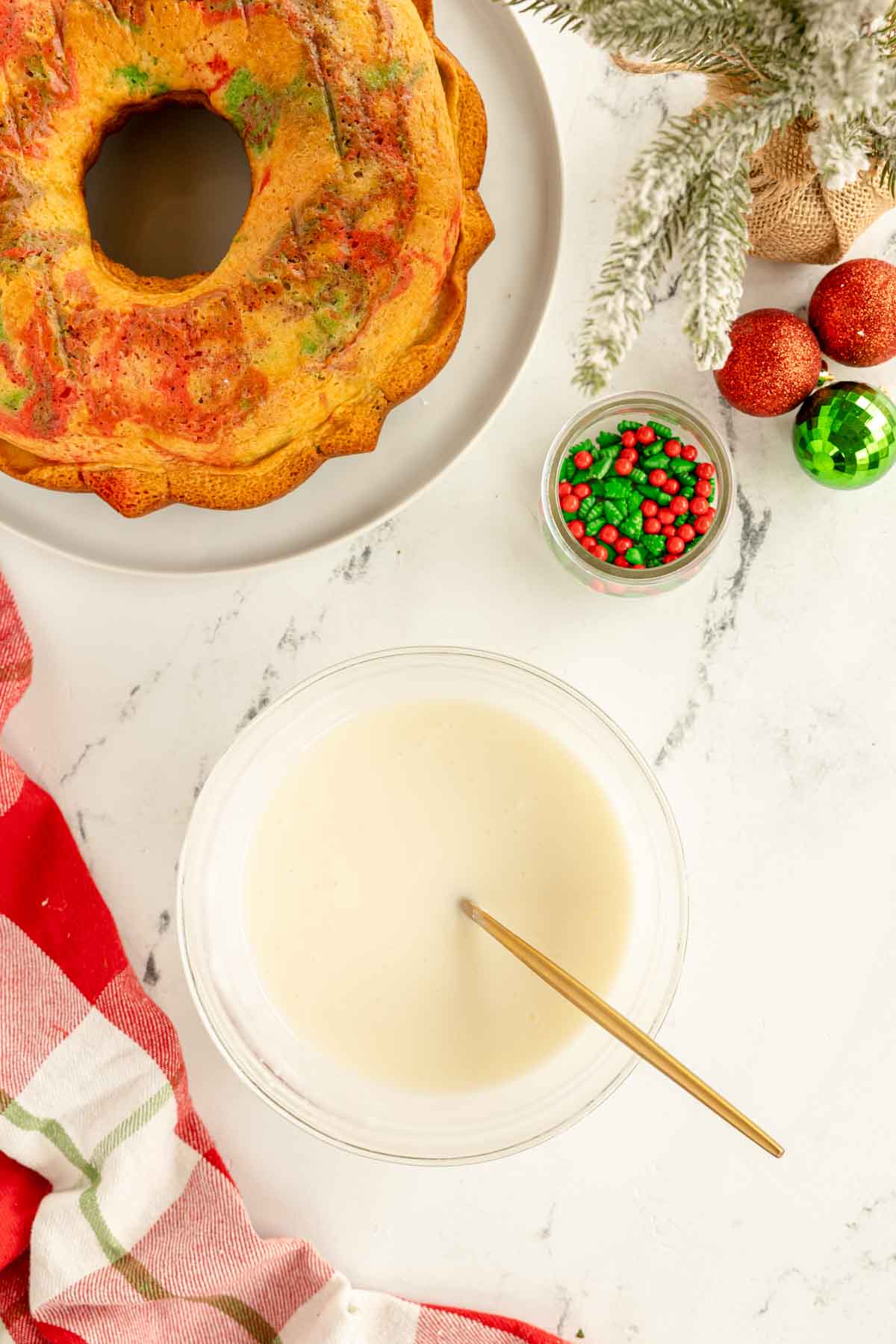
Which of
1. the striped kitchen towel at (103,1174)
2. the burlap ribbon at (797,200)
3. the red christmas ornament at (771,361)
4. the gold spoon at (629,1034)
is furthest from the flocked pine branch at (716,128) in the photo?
the striped kitchen towel at (103,1174)

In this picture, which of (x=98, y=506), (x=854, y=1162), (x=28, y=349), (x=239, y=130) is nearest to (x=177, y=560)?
(x=98, y=506)

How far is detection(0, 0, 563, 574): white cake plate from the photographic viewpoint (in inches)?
38.0

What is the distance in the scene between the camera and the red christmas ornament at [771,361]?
0.98 metres

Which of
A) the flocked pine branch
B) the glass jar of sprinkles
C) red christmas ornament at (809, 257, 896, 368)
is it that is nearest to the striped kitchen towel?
the glass jar of sprinkles

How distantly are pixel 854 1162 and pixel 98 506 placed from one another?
961 millimetres

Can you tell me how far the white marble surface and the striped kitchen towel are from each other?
0.03 meters

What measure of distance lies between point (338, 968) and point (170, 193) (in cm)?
71

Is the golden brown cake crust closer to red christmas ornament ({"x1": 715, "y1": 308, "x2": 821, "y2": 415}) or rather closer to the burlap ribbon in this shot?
the burlap ribbon

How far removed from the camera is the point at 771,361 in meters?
0.98

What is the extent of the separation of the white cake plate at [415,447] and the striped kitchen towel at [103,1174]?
5.5 inches

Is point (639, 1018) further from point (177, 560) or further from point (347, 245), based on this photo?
point (347, 245)

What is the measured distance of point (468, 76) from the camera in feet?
3.08

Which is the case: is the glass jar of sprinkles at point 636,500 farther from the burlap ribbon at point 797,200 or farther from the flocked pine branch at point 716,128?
the flocked pine branch at point 716,128

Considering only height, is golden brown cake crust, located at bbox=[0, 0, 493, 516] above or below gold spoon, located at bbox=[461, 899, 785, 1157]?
above
